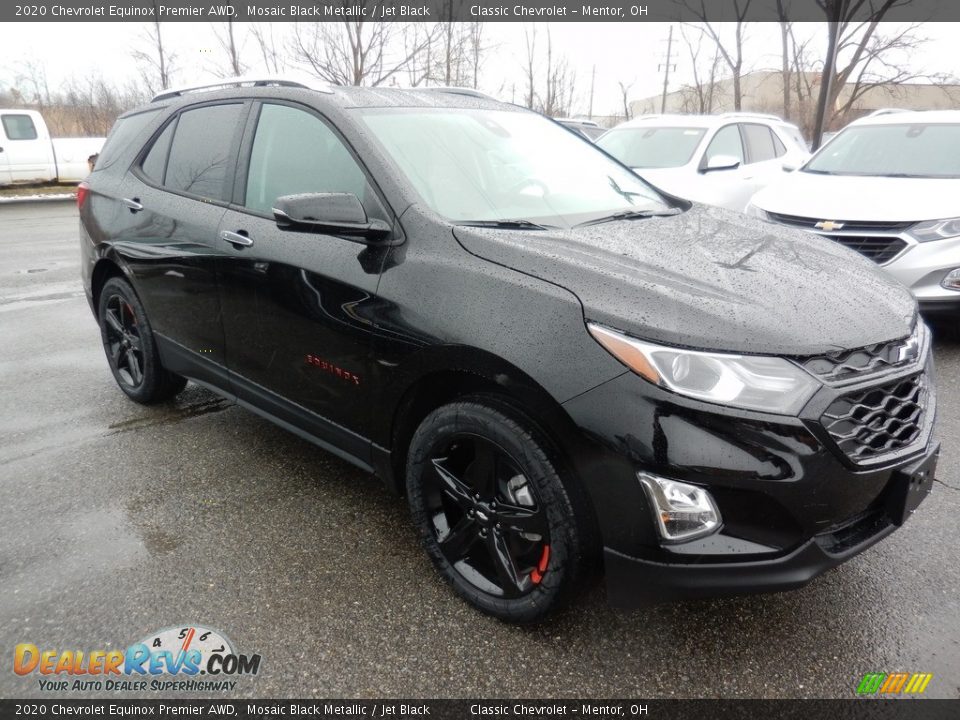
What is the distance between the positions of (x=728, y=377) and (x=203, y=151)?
275cm

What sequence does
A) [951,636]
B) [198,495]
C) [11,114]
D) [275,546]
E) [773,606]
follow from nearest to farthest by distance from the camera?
[951,636]
[773,606]
[275,546]
[198,495]
[11,114]

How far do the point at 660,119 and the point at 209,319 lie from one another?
6855mm

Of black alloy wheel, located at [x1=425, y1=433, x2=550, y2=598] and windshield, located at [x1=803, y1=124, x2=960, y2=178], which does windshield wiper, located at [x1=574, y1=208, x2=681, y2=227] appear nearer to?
black alloy wheel, located at [x1=425, y1=433, x2=550, y2=598]

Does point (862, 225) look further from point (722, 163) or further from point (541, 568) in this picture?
point (541, 568)

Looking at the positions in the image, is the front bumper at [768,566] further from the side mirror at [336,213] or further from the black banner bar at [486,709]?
the side mirror at [336,213]

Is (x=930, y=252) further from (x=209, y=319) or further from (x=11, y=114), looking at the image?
(x=11, y=114)

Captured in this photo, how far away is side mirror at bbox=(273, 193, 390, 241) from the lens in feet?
A: 7.62

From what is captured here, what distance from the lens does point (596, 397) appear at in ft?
5.93

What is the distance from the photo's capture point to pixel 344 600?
2334 mm

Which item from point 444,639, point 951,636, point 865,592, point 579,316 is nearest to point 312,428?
point 444,639

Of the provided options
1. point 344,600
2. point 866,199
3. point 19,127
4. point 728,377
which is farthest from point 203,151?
point 19,127

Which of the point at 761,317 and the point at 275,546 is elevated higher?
the point at 761,317

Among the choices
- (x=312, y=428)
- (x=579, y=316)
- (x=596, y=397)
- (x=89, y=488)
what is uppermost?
(x=579, y=316)

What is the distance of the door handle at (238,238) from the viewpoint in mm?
2853
